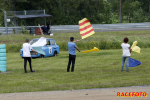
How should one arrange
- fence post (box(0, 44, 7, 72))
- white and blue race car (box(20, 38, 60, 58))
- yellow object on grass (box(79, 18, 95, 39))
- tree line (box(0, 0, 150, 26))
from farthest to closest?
tree line (box(0, 0, 150, 26)) → white and blue race car (box(20, 38, 60, 58)) → fence post (box(0, 44, 7, 72)) → yellow object on grass (box(79, 18, 95, 39))

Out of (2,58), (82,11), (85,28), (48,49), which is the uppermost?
(82,11)

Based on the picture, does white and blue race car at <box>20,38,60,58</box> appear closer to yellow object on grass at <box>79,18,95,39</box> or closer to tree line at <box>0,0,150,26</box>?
yellow object on grass at <box>79,18,95,39</box>

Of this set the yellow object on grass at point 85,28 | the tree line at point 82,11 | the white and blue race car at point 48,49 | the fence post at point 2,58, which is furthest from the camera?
the tree line at point 82,11

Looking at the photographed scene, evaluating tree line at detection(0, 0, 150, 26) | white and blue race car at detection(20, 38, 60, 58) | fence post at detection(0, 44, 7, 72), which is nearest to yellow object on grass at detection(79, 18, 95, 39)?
fence post at detection(0, 44, 7, 72)

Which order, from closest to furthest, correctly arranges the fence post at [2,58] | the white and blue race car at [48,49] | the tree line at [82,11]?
the fence post at [2,58], the white and blue race car at [48,49], the tree line at [82,11]

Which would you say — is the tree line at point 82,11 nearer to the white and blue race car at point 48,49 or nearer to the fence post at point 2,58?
the white and blue race car at point 48,49

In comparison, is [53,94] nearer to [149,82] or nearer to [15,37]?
[149,82]

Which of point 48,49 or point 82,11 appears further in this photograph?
point 82,11

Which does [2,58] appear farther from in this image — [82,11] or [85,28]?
[82,11]

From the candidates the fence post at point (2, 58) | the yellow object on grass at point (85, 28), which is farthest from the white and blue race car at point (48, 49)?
the yellow object on grass at point (85, 28)

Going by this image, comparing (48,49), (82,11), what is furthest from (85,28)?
(82,11)

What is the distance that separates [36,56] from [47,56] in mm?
1045

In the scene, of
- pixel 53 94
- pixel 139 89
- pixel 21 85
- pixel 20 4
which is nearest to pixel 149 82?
pixel 139 89

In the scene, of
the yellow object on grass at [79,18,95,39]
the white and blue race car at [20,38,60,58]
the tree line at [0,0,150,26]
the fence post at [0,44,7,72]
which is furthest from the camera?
the tree line at [0,0,150,26]
